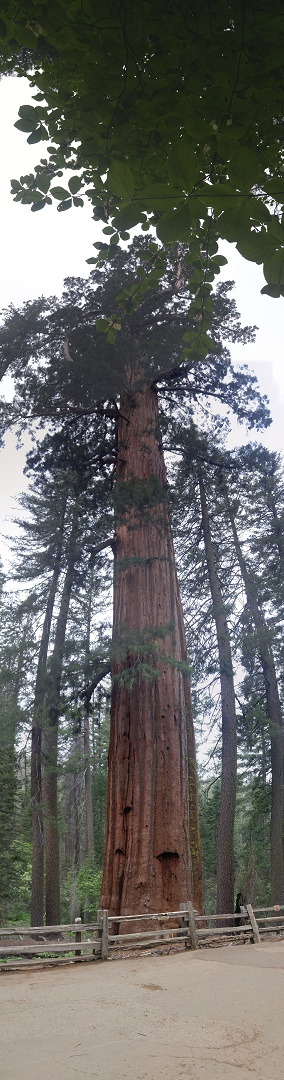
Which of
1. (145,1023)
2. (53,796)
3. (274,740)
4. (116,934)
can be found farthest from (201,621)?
(145,1023)

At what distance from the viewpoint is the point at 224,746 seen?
1462 cm

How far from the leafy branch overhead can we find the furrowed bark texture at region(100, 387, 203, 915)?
7.49m

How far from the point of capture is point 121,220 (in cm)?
163

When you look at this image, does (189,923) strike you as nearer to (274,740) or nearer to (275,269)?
(275,269)

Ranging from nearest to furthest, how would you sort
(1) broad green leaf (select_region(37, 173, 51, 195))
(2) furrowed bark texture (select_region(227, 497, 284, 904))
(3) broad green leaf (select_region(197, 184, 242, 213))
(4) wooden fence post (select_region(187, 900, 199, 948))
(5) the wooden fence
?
(3) broad green leaf (select_region(197, 184, 242, 213)) < (1) broad green leaf (select_region(37, 173, 51, 195)) < (5) the wooden fence < (4) wooden fence post (select_region(187, 900, 199, 948)) < (2) furrowed bark texture (select_region(227, 497, 284, 904))

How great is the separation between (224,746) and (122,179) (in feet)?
47.0

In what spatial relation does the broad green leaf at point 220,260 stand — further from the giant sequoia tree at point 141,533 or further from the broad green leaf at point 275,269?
the giant sequoia tree at point 141,533

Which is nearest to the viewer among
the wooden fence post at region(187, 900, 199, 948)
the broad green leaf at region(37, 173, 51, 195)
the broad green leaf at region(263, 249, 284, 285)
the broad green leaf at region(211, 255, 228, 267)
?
the broad green leaf at region(263, 249, 284, 285)

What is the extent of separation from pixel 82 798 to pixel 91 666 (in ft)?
37.9

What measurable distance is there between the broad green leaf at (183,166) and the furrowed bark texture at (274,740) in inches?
517

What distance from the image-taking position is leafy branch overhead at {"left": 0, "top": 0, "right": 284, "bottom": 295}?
1.45 metres

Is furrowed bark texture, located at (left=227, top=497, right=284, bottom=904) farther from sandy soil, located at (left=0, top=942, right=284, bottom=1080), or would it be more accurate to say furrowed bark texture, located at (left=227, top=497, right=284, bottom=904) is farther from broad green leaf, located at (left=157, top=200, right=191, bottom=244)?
broad green leaf, located at (left=157, top=200, right=191, bottom=244)

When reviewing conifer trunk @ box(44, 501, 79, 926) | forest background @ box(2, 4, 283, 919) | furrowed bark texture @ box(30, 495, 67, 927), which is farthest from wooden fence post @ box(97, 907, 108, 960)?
furrowed bark texture @ box(30, 495, 67, 927)

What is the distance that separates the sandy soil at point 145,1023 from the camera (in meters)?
3.45
